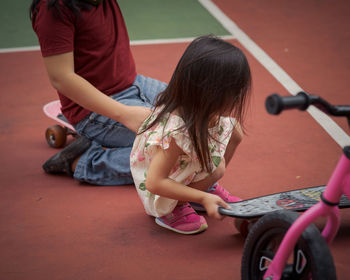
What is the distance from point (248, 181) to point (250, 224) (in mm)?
532

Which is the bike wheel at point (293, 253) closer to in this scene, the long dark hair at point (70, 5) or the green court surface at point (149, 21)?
the long dark hair at point (70, 5)

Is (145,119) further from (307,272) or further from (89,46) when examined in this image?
(307,272)

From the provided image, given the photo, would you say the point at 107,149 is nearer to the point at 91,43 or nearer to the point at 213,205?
the point at 91,43

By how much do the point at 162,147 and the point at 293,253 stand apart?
62 cm

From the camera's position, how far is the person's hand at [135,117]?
229cm

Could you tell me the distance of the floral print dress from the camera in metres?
2.02

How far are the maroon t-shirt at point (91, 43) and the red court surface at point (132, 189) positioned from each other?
43cm

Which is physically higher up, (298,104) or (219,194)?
(298,104)

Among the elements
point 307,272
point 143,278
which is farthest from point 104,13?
point 307,272

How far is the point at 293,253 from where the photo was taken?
1.64 metres

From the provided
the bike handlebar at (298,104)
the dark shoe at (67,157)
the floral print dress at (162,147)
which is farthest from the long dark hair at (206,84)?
the dark shoe at (67,157)

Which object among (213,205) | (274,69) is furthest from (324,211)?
(274,69)

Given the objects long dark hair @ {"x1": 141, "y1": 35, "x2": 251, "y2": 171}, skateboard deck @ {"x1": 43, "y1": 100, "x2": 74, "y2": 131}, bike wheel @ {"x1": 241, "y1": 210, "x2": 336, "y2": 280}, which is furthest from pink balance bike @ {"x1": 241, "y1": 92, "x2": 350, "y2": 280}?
skateboard deck @ {"x1": 43, "y1": 100, "x2": 74, "y2": 131}

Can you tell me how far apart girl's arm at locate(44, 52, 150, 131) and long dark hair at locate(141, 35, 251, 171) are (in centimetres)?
32
